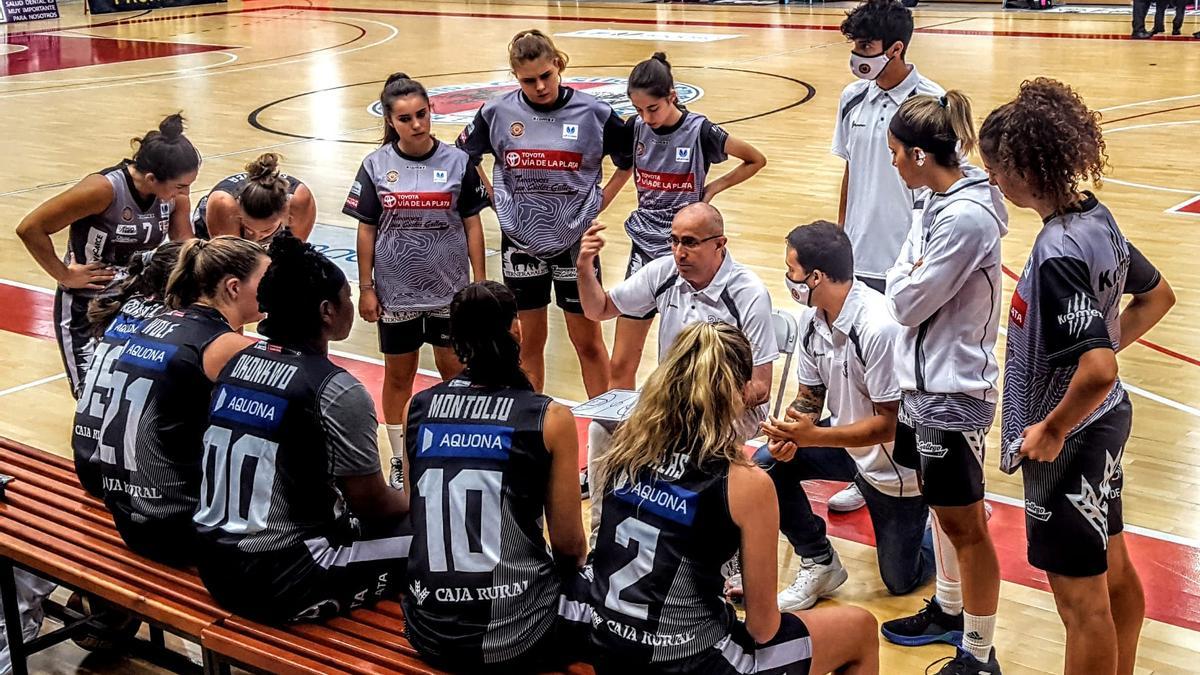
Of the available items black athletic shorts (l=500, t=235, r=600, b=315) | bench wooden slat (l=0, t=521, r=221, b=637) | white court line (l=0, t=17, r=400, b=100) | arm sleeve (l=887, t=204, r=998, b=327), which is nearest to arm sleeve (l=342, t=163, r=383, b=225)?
black athletic shorts (l=500, t=235, r=600, b=315)

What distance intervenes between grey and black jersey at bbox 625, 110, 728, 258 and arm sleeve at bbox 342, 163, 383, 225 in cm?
116

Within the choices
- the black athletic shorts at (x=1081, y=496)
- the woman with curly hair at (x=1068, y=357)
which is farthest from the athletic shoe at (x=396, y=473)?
the black athletic shorts at (x=1081, y=496)

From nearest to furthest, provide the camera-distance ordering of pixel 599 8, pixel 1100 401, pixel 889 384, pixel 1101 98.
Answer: pixel 1100 401 → pixel 889 384 → pixel 1101 98 → pixel 599 8

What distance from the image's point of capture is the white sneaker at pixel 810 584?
14.7ft

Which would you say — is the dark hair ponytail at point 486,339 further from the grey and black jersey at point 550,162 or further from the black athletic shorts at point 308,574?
the grey and black jersey at point 550,162

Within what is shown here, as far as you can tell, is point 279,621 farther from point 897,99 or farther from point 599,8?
point 599,8

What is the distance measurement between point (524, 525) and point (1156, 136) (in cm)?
1070

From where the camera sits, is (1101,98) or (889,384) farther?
(1101,98)

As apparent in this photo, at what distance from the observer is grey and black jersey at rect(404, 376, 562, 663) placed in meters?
3.23

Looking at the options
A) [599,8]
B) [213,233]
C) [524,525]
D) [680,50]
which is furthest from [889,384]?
[599,8]

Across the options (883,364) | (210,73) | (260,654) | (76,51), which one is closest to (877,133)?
(883,364)

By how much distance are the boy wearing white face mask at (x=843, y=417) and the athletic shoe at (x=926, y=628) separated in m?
0.29

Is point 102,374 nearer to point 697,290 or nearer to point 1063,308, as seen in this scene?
point 697,290

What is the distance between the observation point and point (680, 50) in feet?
64.6
